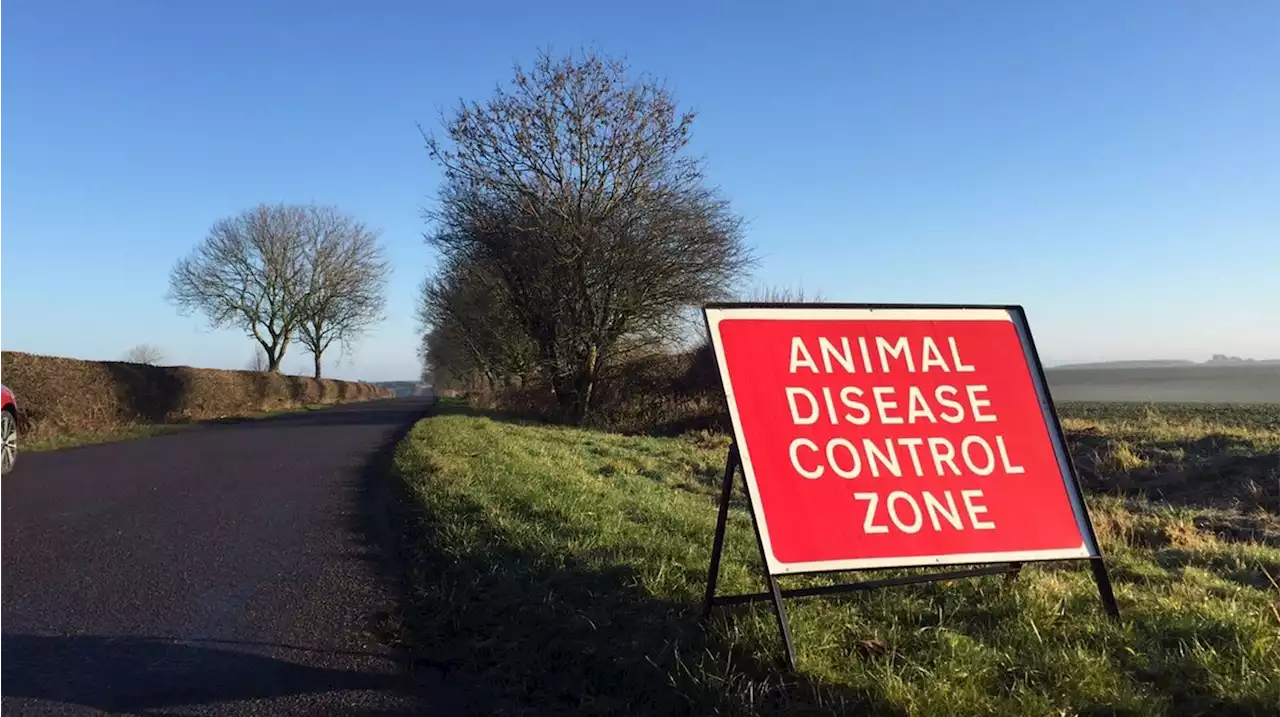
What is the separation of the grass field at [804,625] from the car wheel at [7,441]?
635cm

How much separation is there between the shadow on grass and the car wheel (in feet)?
24.9

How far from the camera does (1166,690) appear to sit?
329 centimetres

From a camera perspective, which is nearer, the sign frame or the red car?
the sign frame

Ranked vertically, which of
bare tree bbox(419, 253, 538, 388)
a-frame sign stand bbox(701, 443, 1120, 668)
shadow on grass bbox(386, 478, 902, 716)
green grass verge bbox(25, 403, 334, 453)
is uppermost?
bare tree bbox(419, 253, 538, 388)

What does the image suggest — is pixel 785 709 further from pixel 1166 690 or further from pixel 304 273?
pixel 304 273

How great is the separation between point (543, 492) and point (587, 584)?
302 centimetres

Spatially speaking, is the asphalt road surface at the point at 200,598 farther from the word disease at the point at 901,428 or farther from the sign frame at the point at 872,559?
A: the word disease at the point at 901,428

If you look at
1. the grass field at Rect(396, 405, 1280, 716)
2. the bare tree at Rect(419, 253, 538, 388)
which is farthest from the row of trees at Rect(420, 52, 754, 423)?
the grass field at Rect(396, 405, 1280, 716)

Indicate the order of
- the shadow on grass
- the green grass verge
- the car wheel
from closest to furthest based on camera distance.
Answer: the shadow on grass
the car wheel
the green grass verge

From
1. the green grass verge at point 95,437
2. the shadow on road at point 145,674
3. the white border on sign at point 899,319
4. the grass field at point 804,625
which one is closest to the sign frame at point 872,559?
the white border on sign at point 899,319

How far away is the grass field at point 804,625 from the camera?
10.9ft

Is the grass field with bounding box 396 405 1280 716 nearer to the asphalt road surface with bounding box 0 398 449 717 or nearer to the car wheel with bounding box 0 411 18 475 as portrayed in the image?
the asphalt road surface with bounding box 0 398 449 717

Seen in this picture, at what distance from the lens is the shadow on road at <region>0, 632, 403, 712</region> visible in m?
3.72

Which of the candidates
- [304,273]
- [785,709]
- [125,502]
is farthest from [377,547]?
[304,273]
